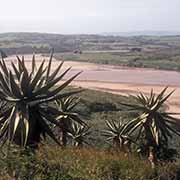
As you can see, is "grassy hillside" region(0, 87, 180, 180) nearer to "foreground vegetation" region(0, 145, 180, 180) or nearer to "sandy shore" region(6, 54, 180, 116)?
"foreground vegetation" region(0, 145, 180, 180)

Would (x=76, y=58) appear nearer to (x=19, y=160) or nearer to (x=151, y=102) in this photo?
(x=151, y=102)

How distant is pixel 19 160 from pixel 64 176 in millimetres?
869

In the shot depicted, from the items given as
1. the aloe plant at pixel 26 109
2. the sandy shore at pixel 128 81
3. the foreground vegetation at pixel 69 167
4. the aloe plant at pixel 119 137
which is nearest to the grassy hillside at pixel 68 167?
the foreground vegetation at pixel 69 167

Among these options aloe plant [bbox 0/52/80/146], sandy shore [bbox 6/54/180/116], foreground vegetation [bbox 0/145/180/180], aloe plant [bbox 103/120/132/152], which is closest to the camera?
foreground vegetation [bbox 0/145/180/180]

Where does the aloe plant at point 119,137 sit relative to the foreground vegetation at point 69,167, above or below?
below

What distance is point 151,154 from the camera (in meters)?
14.8

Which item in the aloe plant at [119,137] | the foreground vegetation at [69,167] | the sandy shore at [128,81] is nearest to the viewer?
the foreground vegetation at [69,167]

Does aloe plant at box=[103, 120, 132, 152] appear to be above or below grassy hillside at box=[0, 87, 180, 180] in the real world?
below

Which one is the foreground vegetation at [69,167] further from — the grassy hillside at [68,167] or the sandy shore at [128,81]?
the sandy shore at [128,81]

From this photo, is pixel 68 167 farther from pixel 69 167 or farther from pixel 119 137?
pixel 119 137

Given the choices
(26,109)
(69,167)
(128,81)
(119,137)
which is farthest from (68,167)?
(128,81)

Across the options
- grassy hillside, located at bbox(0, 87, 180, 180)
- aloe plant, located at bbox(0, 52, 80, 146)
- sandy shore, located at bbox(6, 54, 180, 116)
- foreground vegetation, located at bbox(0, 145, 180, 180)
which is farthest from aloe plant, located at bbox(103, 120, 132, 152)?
sandy shore, located at bbox(6, 54, 180, 116)

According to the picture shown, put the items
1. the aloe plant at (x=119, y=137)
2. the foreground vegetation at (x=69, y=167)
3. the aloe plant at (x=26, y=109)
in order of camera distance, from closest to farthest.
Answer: the foreground vegetation at (x=69, y=167) → the aloe plant at (x=26, y=109) → the aloe plant at (x=119, y=137)

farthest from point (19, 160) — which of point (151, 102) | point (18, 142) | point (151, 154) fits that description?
point (151, 102)
